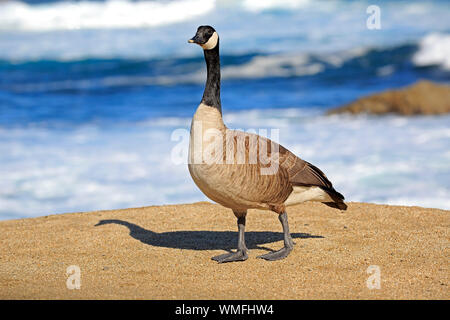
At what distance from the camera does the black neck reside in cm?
651

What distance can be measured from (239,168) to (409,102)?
18.6m

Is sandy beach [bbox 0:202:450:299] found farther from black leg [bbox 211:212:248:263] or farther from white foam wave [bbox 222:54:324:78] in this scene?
white foam wave [bbox 222:54:324:78]

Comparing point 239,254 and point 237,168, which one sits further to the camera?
point 239,254

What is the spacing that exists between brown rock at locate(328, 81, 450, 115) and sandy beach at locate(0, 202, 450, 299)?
14.2 m

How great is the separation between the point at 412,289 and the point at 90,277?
3358 millimetres

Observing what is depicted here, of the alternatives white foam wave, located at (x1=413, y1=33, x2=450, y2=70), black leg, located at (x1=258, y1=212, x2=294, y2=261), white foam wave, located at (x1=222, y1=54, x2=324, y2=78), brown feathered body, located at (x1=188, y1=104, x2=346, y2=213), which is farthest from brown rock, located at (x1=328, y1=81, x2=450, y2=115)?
brown feathered body, located at (x1=188, y1=104, x2=346, y2=213)

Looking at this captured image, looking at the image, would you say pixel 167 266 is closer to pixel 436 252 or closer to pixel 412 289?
pixel 412 289

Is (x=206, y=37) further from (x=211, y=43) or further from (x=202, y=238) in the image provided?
(x=202, y=238)

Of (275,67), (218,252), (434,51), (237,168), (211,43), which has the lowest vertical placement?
(218,252)

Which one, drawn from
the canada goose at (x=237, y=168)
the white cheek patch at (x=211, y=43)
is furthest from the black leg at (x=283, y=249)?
the white cheek patch at (x=211, y=43)

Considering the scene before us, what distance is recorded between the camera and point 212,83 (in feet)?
21.7

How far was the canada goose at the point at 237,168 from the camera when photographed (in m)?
6.23

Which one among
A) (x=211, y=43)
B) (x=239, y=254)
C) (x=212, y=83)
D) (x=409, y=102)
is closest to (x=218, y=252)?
(x=239, y=254)

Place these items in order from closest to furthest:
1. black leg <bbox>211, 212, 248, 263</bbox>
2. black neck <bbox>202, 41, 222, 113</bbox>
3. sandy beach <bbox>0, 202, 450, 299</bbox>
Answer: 1. sandy beach <bbox>0, 202, 450, 299</bbox>
2. black neck <bbox>202, 41, 222, 113</bbox>
3. black leg <bbox>211, 212, 248, 263</bbox>
